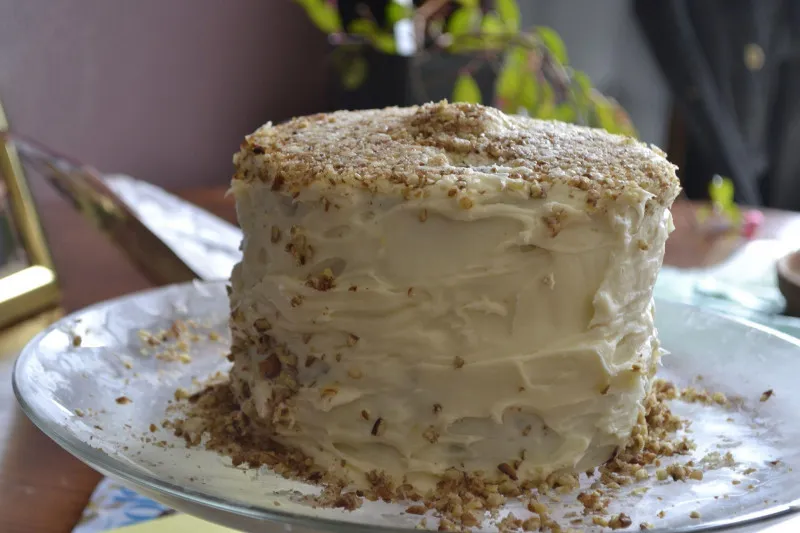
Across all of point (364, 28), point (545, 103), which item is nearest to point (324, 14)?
point (364, 28)

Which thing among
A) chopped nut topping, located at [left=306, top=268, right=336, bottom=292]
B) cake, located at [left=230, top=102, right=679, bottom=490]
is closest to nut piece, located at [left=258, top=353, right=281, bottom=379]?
cake, located at [left=230, top=102, right=679, bottom=490]

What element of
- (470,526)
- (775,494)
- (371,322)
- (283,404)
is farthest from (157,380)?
(775,494)

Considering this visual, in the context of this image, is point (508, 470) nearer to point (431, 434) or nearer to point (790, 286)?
point (431, 434)

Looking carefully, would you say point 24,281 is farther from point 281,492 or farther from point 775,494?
point 775,494

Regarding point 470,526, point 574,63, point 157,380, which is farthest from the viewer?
point 574,63

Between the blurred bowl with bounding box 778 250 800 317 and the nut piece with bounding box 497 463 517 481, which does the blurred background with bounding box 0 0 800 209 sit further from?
the nut piece with bounding box 497 463 517 481

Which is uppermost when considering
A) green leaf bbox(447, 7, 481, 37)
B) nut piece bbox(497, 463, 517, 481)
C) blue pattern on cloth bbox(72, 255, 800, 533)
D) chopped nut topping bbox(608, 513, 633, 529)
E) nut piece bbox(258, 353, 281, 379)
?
green leaf bbox(447, 7, 481, 37)

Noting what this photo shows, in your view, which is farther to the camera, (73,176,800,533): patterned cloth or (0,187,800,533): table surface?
(73,176,800,533): patterned cloth
